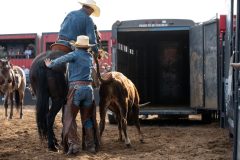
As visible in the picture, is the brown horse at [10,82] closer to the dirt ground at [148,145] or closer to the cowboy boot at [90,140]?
the dirt ground at [148,145]

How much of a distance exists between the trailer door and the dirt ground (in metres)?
0.85

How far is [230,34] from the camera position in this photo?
7.79m

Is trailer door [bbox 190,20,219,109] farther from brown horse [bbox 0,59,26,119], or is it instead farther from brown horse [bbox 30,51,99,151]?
brown horse [bbox 0,59,26,119]

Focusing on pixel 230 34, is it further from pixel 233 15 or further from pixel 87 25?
pixel 87 25

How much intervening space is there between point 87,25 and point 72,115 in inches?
61.8

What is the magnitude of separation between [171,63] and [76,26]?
25.1 ft

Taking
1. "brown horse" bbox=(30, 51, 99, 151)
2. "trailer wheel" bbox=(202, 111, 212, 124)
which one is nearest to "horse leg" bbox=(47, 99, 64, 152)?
"brown horse" bbox=(30, 51, 99, 151)

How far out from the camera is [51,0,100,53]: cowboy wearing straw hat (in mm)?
7781

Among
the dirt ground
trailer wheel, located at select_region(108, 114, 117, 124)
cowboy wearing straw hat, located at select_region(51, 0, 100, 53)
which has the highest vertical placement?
cowboy wearing straw hat, located at select_region(51, 0, 100, 53)

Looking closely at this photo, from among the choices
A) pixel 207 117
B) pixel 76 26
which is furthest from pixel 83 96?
pixel 207 117

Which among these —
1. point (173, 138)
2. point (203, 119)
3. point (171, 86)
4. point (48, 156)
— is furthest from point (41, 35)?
point (48, 156)

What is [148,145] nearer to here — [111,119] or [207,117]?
[111,119]

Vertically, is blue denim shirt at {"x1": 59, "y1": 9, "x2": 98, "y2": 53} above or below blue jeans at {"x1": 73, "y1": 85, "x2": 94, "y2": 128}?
above

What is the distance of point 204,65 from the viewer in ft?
38.5
